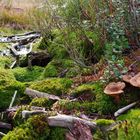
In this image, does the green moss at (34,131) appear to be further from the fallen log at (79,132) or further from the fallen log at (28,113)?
the fallen log at (79,132)

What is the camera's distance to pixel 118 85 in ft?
15.4

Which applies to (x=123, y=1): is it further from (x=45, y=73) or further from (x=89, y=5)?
(x=45, y=73)

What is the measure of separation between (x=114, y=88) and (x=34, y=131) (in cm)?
108

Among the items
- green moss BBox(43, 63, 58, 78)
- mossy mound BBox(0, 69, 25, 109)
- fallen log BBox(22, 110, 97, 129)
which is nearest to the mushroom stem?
fallen log BBox(22, 110, 97, 129)

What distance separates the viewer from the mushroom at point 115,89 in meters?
4.64

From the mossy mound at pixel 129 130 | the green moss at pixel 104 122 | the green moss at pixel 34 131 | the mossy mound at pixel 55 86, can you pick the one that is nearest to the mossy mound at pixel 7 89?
the mossy mound at pixel 55 86

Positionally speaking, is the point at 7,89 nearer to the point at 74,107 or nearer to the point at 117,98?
the point at 74,107

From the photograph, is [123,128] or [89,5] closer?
[123,128]

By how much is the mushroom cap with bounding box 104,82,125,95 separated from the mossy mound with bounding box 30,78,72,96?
1082 millimetres

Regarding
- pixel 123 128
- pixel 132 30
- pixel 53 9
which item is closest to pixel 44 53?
pixel 53 9

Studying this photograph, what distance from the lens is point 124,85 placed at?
4.66 meters

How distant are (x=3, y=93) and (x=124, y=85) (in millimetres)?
2154

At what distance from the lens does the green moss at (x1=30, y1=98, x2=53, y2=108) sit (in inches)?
209

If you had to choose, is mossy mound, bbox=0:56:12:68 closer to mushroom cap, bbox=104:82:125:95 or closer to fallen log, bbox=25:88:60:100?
fallen log, bbox=25:88:60:100
